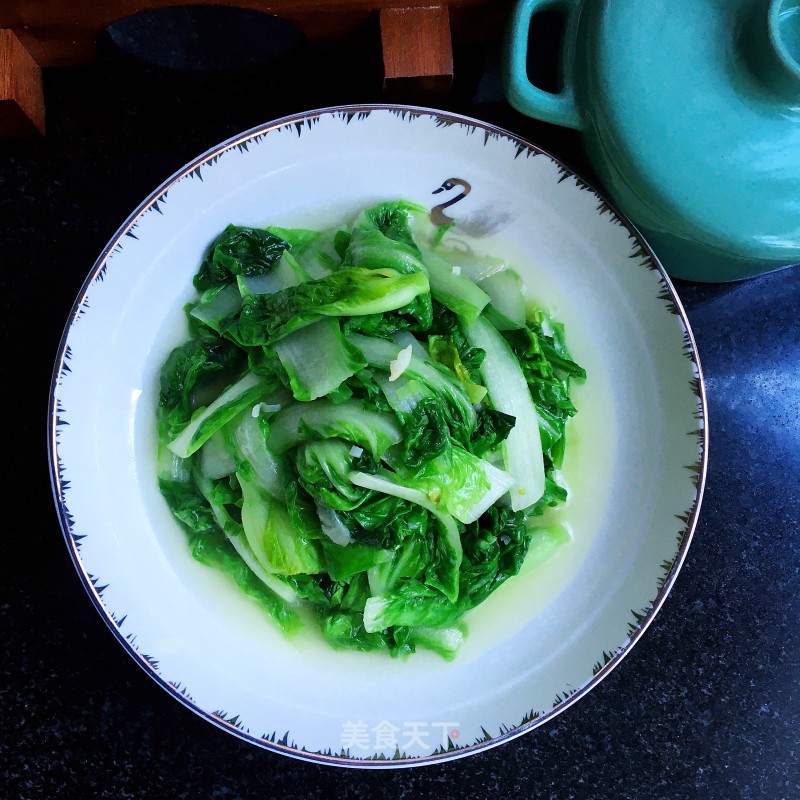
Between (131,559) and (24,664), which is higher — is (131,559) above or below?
above

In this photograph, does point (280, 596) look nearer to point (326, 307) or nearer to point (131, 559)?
point (131, 559)

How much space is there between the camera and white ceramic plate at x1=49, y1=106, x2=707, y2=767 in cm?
132

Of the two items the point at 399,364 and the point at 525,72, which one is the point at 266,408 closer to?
the point at 399,364

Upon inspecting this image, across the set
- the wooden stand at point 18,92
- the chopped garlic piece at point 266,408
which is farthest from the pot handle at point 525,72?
the wooden stand at point 18,92

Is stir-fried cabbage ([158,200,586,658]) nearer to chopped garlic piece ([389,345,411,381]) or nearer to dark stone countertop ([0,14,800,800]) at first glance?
chopped garlic piece ([389,345,411,381])

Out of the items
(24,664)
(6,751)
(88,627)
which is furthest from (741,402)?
(6,751)

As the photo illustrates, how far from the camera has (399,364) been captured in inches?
48.9

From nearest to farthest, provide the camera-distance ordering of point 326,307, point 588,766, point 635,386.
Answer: point 326,307
point 635,386
point 588,766

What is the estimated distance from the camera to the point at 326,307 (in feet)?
4.04

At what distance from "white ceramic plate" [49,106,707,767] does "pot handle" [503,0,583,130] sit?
80mm

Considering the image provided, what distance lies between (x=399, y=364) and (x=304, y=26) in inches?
30.0

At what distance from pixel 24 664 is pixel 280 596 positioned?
0.57 m

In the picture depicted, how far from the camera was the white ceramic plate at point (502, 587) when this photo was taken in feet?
Answer: 4.33

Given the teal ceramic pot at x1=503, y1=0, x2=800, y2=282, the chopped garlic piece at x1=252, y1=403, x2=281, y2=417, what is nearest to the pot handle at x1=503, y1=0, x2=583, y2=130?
the teal ceramic pot at x1=503, y1=0, x2=800, y2=282
